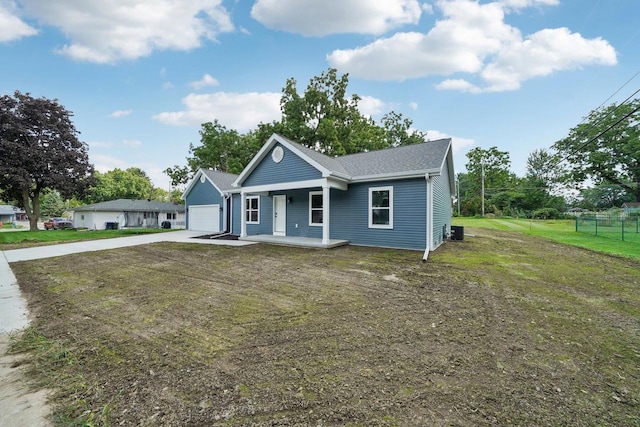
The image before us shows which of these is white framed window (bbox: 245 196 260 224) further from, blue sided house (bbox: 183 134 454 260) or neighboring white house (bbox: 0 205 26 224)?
neighboring white house (bbox: 0 205 26 224)

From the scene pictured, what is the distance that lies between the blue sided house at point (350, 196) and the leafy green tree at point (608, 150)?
31006mm

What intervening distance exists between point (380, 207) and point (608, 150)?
128ft

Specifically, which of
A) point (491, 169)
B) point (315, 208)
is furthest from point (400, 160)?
point (491, 169)

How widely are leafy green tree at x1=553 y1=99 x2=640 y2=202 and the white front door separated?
34.7 m

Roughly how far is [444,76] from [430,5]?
592 centimetres

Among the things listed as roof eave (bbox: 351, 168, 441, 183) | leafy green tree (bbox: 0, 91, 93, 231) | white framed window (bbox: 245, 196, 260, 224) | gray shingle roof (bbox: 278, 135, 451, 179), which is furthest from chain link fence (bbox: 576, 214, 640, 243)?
leafy green tree (bbox: 0, 91, 93, 231)

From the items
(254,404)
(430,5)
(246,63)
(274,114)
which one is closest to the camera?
(254,404)

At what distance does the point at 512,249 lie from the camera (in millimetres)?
10375

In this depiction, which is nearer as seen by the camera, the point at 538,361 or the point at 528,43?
the point at 538,361

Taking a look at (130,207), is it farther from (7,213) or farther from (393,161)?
(7,213)

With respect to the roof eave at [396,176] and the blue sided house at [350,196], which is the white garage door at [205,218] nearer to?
the blue sided house at [350,196]

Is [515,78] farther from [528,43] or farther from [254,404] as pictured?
[254,404]

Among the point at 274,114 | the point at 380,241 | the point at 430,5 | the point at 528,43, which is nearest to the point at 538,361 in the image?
the point at 380,241

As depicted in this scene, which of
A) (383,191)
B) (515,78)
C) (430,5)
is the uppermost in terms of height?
(430,5)
